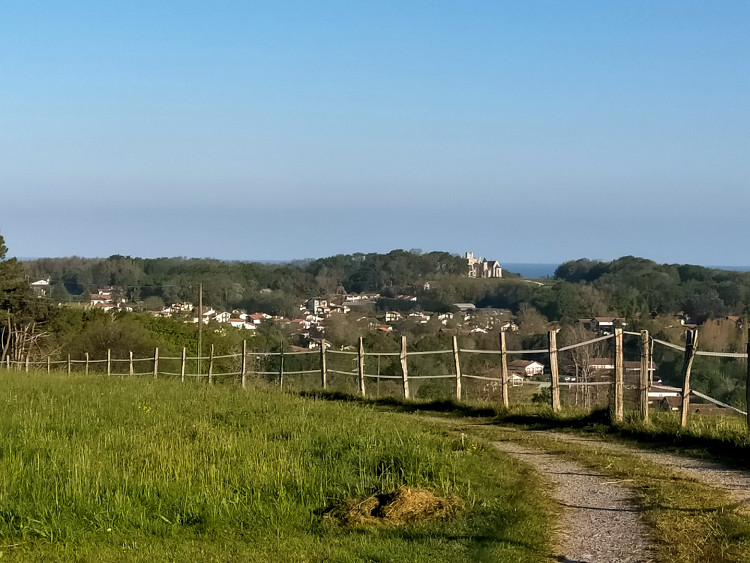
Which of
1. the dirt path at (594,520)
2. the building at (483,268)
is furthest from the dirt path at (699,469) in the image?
the building at (483,268)

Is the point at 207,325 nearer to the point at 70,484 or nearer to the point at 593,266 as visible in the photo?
the point at 593,266

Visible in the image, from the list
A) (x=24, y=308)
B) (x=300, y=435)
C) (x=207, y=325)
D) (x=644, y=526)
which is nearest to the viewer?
(x=644, y=526)

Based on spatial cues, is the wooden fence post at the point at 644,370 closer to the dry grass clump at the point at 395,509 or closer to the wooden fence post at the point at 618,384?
the wooden fence post at the point at 618,384

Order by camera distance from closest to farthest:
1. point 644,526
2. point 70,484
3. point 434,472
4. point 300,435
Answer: point 644,526 < point 70,484 < point 434,472 < point 300,435

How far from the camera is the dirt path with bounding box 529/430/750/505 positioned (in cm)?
942

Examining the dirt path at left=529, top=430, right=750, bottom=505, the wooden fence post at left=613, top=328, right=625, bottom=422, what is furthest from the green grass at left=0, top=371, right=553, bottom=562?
the wooden fence post at left=613, top=328, right=625, bottom=422

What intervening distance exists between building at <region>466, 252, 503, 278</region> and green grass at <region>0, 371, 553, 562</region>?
347 feet

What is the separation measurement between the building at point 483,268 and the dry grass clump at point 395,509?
357 feet

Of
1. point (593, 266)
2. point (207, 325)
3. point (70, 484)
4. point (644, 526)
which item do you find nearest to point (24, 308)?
point (207, 325)

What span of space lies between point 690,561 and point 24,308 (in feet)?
168

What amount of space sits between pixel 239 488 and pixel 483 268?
11858 cm

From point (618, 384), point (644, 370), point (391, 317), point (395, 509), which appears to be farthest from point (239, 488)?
point (391, 317)

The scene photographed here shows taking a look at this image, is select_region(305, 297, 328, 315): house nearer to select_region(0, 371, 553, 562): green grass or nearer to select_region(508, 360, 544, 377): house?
select_region(508, 360, 544, 377): house

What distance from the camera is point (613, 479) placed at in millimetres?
10055
